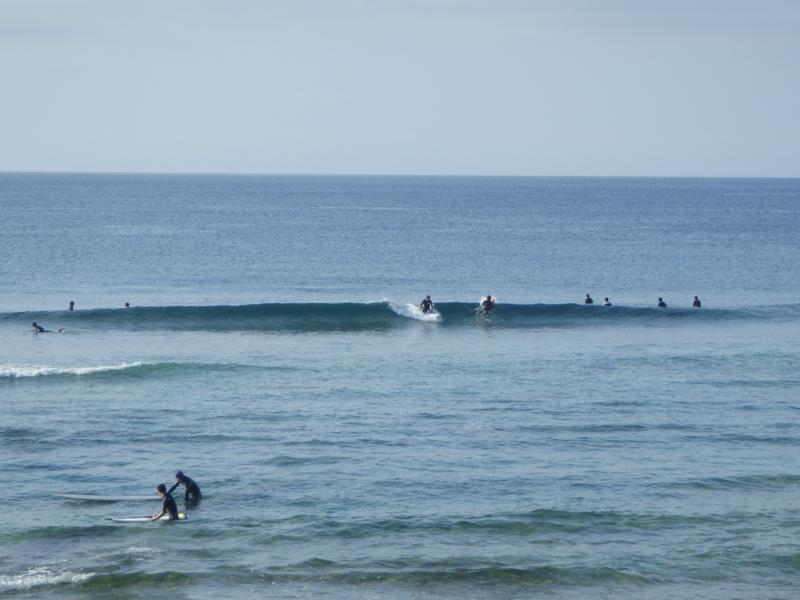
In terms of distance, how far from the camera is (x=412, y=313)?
Result: 179ft

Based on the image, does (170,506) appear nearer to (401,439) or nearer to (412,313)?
(401,439)

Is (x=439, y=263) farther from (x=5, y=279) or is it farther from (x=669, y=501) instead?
(x=669, y=501)

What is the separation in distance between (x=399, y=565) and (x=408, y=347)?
2486cm

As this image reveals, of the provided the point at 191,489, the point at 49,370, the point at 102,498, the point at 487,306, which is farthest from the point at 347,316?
the point at 102,498

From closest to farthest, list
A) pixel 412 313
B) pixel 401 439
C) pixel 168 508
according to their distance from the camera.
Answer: pixel 168 508 → pixel 401 439 → pixel 412 313

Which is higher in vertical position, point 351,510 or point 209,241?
point 209,241

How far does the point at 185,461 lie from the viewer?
1103 inches

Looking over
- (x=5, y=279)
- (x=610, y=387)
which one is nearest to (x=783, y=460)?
(x=610, y=387)

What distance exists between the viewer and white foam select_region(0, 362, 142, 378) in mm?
38531

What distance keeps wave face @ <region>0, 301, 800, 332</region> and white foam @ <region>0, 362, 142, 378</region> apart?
34.7 ft

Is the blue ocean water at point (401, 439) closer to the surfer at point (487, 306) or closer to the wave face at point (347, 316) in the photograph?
the wave face at point (347, 316)

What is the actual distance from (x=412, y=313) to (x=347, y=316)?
3333 mm

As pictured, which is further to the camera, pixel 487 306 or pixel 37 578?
pixel 487 306

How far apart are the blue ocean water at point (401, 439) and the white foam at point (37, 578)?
0.21ft
